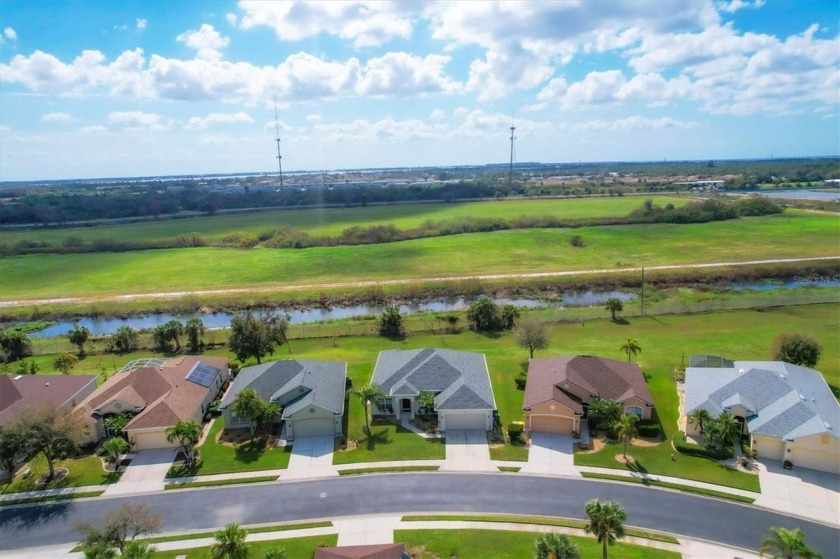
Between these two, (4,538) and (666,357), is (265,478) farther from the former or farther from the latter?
(666,357)

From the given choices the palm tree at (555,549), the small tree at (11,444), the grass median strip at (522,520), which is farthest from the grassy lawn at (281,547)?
the small tree at (11,444)

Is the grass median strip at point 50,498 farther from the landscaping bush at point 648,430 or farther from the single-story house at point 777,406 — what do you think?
the single-story house at point 777,406

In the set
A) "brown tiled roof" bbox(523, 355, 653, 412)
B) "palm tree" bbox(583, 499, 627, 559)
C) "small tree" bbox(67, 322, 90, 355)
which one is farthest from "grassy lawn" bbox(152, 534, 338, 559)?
"small tree" bbox(67, 322, 90, 355)

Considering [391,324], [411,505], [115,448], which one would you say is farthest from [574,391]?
[115,448]

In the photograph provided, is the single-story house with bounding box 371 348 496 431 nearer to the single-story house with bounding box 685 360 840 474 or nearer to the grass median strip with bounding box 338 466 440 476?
the grass median strip with bounding box 338 466 440 476

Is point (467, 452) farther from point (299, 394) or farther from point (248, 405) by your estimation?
point (248, 405)
